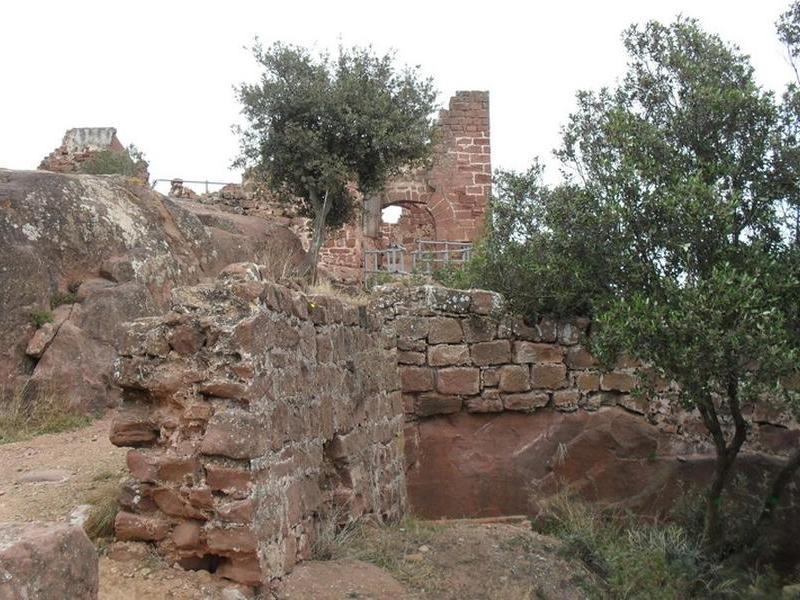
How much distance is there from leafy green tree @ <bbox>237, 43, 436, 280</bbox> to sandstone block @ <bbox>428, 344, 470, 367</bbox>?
6.08 metres

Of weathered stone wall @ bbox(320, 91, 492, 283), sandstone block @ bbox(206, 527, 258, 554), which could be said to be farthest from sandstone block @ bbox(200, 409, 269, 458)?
weathered stone wall @ bbox(320, 91, 492, 283)

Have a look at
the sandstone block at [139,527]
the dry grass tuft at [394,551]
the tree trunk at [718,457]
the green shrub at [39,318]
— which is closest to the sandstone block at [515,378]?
the tree trunk at [718,457]

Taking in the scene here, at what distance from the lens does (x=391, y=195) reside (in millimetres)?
19625

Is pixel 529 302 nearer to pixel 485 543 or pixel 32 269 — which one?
pixel 485 543

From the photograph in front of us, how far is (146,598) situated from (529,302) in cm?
524

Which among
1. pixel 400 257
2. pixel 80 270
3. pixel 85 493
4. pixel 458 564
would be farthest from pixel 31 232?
pixel 400 257

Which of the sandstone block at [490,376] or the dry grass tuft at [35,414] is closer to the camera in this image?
the dry grass tuft at [35,414]

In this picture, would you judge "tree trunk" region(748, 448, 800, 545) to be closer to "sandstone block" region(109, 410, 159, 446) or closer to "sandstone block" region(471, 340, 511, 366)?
"sandstone block" region(471, 340, 511, 366)

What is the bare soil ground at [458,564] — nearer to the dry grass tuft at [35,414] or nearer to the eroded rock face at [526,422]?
the eroded rock face at [526,422]

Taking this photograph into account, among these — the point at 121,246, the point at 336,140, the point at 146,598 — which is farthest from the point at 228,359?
the point at 336,140

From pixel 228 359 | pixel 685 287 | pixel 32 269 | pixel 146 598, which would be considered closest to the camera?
pixel 146 598

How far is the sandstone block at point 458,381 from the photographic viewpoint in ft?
27.3

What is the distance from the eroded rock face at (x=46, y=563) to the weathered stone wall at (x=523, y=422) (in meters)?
5.93

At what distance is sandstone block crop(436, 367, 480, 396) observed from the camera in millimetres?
8320
